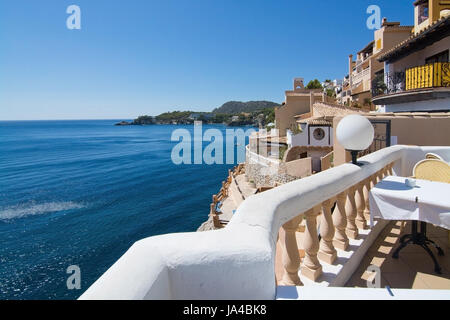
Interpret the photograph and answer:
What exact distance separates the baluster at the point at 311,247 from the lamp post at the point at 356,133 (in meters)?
1.22

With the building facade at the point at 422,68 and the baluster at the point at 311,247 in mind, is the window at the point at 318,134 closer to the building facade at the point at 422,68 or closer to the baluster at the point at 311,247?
the building facade at the point at 422,68

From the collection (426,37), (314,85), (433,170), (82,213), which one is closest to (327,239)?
(433,170)

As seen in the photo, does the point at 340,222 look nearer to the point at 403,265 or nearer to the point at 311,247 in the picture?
the point at 311,247

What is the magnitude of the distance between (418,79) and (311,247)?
13438 millimetres

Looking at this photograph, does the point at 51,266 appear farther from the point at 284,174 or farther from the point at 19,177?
the point at 19,177

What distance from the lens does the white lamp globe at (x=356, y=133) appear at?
3.10 m

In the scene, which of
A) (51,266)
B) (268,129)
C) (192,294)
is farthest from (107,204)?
(192,294)

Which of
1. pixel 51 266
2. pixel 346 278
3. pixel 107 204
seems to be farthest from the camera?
pixel 107 204

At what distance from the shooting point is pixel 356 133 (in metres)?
3.10

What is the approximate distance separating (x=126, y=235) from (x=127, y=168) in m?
29.5

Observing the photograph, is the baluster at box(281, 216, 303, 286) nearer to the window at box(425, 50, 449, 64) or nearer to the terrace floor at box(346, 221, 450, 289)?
the terrace floor at box(346, 221, 450, 289)
